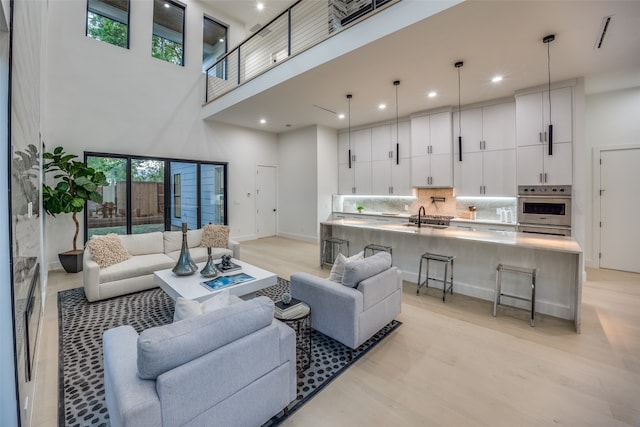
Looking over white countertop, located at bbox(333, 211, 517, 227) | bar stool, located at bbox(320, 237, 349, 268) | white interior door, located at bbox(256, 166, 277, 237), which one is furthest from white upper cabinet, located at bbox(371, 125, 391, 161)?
white interior door, located at bbox(256, 166, 277, 237)

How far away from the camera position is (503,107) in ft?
17.5

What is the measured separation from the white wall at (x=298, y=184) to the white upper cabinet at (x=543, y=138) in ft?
14.8

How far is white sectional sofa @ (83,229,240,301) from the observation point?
354cm

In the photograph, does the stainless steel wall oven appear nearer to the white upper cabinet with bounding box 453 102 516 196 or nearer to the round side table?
the white upper cabinet with bounding box 453 102 516 196

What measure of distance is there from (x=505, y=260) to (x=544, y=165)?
7.56 feet

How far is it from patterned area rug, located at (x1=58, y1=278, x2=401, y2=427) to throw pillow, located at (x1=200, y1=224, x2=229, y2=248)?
1.14 m

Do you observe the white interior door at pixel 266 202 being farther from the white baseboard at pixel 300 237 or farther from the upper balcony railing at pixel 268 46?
the upper balcony railing at pixel 268 46

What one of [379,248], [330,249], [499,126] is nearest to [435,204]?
[499,126]

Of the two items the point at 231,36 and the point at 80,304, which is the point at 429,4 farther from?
the point at 231,36

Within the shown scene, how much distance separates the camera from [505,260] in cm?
346

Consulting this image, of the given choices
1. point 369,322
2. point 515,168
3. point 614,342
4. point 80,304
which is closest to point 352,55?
point 369,322

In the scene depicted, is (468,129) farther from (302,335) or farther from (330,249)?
(302,335)

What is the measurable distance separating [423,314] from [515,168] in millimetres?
3588

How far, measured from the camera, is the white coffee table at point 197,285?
2.79 m
